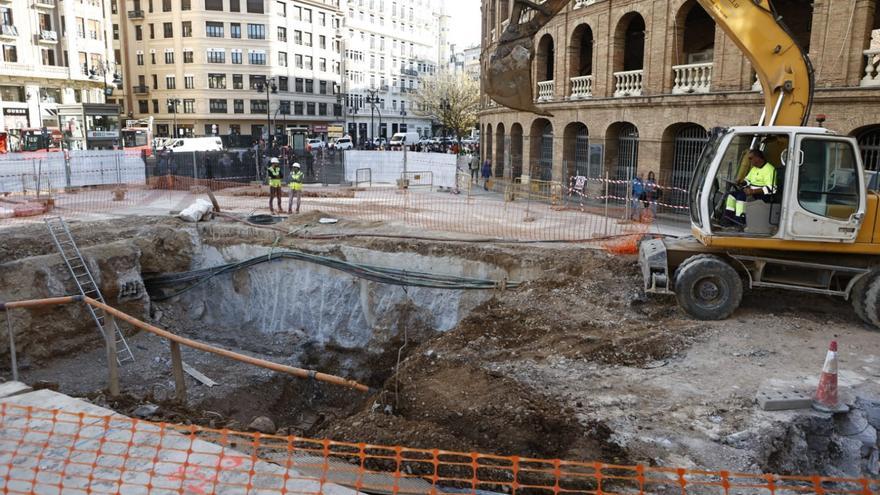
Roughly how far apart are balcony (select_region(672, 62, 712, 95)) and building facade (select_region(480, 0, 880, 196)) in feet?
0.12

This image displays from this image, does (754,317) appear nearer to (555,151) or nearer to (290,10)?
(555,151)

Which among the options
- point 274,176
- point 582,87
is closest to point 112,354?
point 274,176

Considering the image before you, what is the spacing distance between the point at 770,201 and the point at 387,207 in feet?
42.9

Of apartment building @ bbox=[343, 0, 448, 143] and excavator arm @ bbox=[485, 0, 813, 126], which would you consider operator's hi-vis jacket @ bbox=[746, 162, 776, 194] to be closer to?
excavator arm @ bbox=[485, 0, 813, 126]

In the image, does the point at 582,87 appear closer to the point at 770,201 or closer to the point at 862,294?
the point at 770,201

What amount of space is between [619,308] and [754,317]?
1900 mm

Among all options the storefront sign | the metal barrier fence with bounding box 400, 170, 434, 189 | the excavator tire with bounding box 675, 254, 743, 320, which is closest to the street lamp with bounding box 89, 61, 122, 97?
the storefront sign

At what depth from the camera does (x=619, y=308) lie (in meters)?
10.1

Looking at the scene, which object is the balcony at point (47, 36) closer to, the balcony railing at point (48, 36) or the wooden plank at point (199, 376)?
the balcony railing at point (48, 36)

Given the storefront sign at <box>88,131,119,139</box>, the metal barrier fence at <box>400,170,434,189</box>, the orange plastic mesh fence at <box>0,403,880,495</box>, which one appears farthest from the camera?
the storefront sign at <box>88,131,119,139</box>

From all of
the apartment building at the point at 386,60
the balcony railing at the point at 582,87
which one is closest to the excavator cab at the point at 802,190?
the balcony railing at the point at 582,87

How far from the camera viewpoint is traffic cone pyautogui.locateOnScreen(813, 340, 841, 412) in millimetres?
6336

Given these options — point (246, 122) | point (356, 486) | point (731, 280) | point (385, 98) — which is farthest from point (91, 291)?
point (385, 98)

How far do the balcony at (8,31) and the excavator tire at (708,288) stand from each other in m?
54.5
